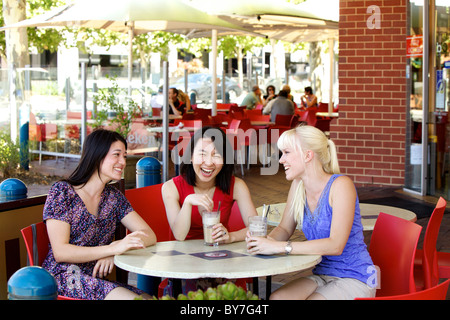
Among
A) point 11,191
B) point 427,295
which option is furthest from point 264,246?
point 11,191

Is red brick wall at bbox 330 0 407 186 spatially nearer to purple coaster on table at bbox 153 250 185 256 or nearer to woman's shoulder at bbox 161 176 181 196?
woman's shoulder at bbox 161 176 181 196

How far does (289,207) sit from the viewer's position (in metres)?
3.35

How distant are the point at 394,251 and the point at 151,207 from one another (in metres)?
1.58

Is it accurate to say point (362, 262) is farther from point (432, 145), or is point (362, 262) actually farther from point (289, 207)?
point (432, 145)

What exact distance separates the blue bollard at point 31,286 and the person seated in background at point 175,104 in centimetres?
995

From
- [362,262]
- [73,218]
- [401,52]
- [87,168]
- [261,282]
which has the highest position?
[401,52]

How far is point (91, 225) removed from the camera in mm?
3189

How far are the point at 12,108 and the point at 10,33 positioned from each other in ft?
6.71

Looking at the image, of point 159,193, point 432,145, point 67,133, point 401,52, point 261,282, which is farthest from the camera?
point 67,133

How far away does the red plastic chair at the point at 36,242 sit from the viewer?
294 cm

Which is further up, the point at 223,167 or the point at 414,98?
the point at 414,98

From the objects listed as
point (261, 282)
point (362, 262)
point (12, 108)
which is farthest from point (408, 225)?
point (12, 108)

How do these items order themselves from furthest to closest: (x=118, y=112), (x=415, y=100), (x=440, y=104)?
1. (x=118, y=112)
2. (x=415, y=100)
3. (x=440, y=104)

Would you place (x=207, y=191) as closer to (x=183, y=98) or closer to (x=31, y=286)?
(x=31, y=286)
